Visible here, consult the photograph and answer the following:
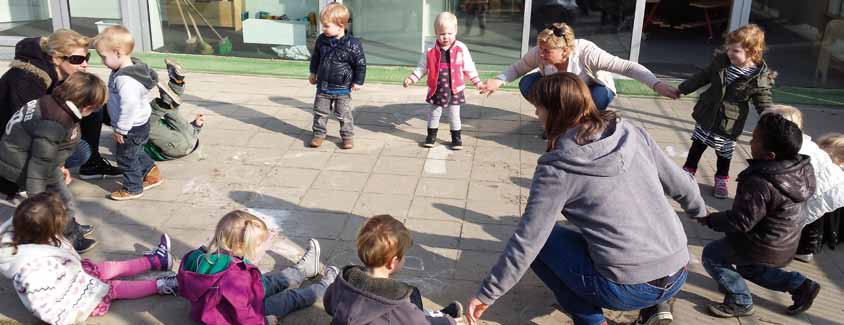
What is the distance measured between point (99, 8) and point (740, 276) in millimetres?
9168

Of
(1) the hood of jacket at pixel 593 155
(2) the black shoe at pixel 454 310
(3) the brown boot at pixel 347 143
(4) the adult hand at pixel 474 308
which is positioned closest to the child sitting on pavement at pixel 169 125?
(3) the brown boot at pixel 347 143

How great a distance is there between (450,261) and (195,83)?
5.22 metres

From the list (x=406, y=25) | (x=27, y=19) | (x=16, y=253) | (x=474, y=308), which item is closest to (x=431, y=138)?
(x=474, y=308)

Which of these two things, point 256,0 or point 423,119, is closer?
point 423,119

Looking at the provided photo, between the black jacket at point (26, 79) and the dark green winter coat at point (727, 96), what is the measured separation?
4326 mm

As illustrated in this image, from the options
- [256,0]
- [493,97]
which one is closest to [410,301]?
[493,97]

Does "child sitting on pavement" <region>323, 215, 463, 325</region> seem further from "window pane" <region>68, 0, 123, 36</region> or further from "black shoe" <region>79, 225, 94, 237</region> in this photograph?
"window pane" <region>68, 0, 123, 36</region>

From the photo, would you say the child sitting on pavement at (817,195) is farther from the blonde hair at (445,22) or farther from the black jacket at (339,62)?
the black jacket at (339,62)

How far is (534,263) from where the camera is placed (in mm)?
3529

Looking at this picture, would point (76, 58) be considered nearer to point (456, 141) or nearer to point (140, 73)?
point (140, 73)

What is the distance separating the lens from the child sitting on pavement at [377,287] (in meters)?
3.00

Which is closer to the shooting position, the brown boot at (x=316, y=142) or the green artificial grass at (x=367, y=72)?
the brown boot at (x=316, y=142)

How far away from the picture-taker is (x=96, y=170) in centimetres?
559

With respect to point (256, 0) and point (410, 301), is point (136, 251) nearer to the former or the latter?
point (410, 301)
